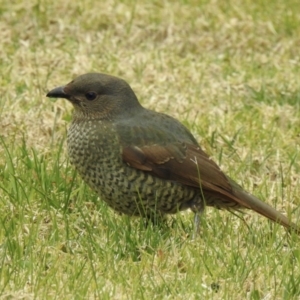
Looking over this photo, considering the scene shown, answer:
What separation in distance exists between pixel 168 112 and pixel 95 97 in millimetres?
1863

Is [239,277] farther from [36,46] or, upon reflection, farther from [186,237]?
[36,46]

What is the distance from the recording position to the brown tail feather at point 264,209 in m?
6.48

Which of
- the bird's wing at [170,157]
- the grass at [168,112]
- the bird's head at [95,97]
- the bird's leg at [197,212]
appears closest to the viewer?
the grass at [168,112]

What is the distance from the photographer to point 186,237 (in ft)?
20.6

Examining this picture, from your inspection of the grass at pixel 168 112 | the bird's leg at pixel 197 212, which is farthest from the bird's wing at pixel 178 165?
the grass at pixel 168 112

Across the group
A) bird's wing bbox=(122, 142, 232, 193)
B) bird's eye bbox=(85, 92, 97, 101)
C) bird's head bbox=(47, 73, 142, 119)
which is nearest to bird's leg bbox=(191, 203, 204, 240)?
bird's wing bbox=(122, 142, 232, 193)

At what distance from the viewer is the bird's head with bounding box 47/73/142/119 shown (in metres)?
6.84

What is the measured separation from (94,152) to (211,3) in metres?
4.92

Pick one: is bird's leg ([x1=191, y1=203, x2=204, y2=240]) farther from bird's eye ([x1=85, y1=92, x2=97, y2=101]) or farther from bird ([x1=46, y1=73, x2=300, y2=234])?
bird's eye ([x1=85, y1=92, x2=97, y2=101])

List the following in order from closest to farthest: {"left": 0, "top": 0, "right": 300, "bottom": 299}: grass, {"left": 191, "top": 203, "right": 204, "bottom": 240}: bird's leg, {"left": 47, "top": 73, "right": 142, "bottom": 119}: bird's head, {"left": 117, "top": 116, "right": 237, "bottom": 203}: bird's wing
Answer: {"left": 0, "top": 0, "right": 300, "bottom": 299}: grass, {"left": 191, "top": 203, "right": 204, "bottom": 240}: bird's leg, {"left": 117, "top": 116, "right": 237, "bottom": 203}: bird's wing, {"left": 47, "top": 73, "right": 142, "bottom": 119}: bird's head

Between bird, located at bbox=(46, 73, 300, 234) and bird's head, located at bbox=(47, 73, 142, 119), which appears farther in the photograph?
bird's head, located at bbox=(47, 73, 142, 119)

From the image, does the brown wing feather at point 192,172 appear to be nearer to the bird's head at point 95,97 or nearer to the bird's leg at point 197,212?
the bird's leg at point 197,212

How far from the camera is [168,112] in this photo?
341 inches

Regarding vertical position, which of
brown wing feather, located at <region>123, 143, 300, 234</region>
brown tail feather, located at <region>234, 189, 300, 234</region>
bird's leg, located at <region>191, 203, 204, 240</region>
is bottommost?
bird's leg, located at <region>191, 203, 204, 240</region>
